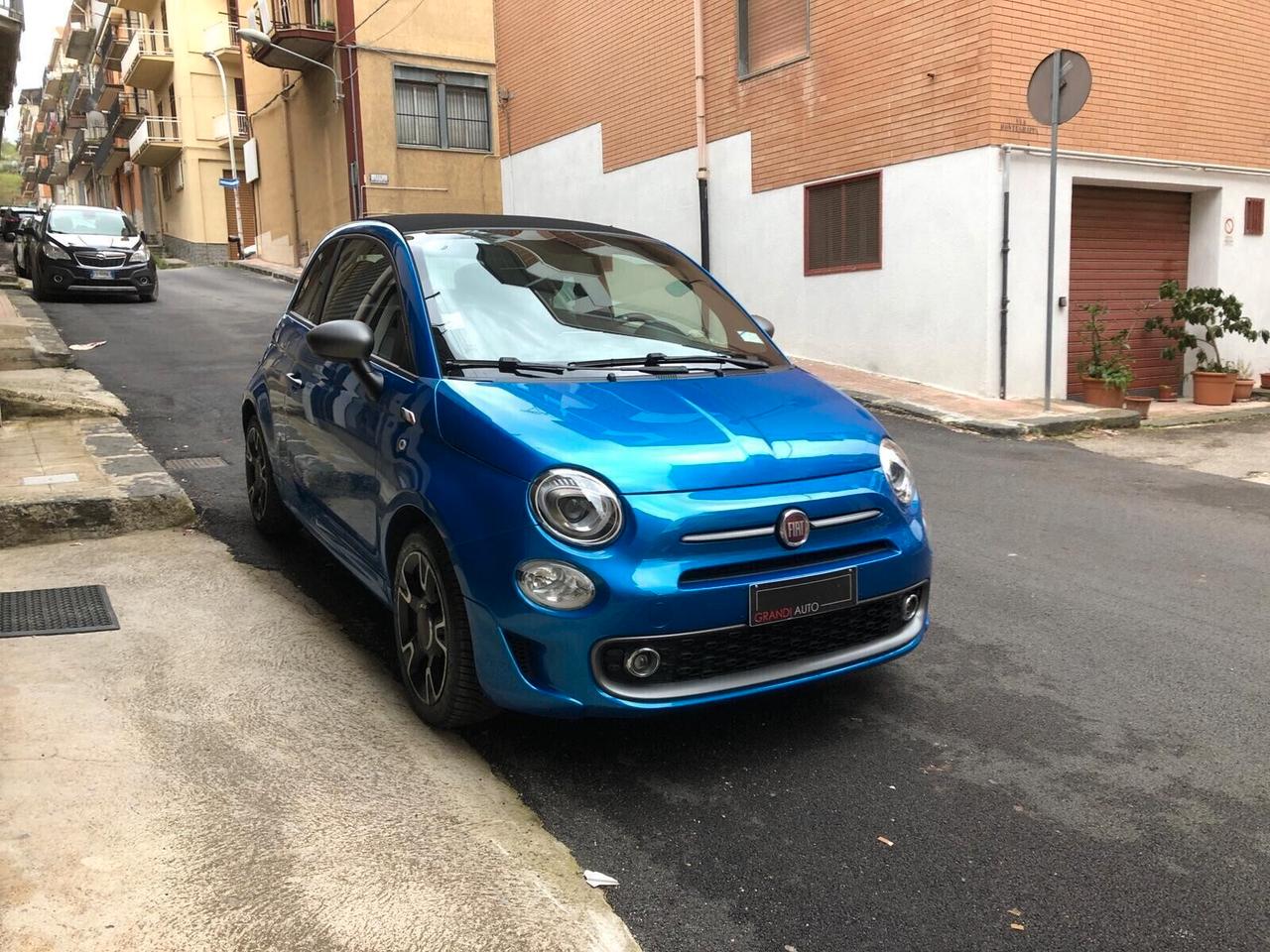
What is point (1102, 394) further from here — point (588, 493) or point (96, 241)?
point (96, 241)

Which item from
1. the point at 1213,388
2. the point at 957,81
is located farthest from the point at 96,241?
the point at 1213,388

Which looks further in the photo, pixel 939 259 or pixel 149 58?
pixel 149 58

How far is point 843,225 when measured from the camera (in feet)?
42.9

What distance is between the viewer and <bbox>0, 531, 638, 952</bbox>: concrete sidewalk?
2.42m

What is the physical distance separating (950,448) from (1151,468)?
5.05 feet

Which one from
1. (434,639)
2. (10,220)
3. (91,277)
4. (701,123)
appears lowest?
(434,639)

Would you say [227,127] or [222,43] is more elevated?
[222,43]

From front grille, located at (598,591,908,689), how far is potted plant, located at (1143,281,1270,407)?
33.4ft

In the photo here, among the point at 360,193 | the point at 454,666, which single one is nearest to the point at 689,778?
the point at 454,666

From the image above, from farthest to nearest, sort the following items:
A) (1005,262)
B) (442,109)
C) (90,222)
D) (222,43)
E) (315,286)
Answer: (222,43)
(442,109)
(90,222)
(1005,262)
(315,286)

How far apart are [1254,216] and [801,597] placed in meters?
13.0

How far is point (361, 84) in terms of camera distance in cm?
2408

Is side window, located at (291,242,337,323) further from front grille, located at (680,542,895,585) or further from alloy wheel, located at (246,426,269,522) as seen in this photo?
front grille, located at (680,542,895,585)

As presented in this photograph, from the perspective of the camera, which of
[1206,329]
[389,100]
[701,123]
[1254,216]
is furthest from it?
[389,100]
